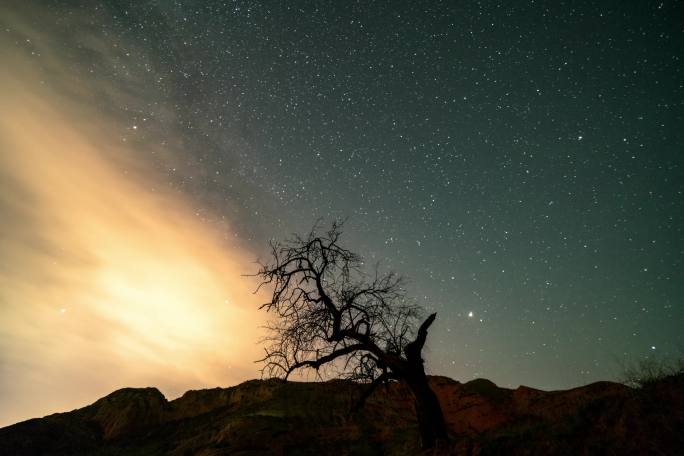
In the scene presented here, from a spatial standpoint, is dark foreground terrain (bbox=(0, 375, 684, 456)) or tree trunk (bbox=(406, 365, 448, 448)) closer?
dark foreground terrain (bbox=(0, 375, 684, 456))

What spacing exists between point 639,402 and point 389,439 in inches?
709

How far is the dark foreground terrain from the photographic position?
22.7 ft

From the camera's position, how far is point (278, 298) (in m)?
12.7

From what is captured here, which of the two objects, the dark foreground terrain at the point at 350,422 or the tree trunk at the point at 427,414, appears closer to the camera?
the dark foreground terrain at the point at 350,422

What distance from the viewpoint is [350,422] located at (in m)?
26.4

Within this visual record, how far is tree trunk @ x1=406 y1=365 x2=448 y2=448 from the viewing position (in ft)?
33.9

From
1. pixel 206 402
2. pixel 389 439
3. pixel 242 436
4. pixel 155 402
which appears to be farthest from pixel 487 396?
pixel 155 402

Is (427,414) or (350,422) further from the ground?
(427,414)

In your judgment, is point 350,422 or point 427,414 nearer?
point 427,414

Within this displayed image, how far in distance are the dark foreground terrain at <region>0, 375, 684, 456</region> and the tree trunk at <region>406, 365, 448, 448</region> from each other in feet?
2.09

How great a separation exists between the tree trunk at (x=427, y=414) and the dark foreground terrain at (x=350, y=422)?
0.64 m

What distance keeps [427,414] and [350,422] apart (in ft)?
60.4

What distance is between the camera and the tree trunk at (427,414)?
10336 millimetres

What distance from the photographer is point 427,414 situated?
10.6 m
